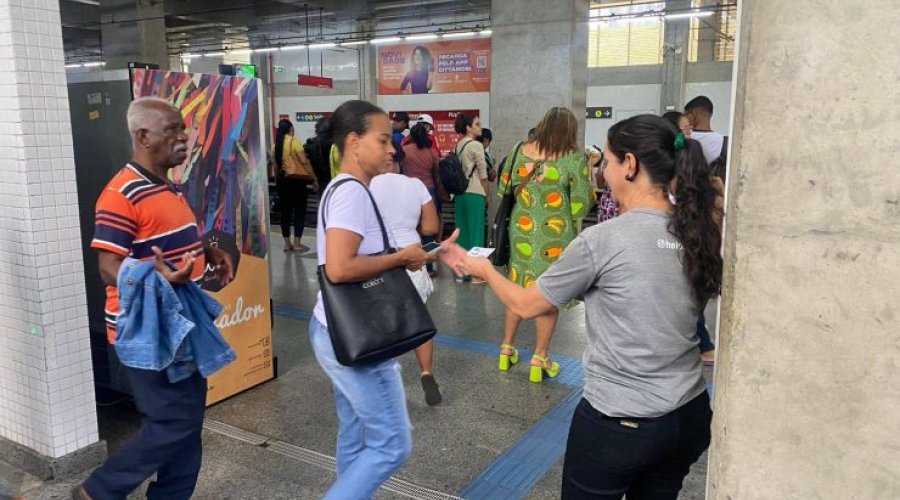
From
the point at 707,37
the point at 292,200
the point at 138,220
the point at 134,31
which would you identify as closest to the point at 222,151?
the point at 138,220

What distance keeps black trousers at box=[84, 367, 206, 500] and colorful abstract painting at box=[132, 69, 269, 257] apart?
59.4 inches

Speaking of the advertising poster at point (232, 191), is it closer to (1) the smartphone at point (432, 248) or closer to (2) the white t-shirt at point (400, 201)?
(2) the white t-shirt at point (400, 201)

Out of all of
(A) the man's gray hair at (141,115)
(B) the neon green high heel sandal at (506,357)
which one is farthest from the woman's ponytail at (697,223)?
(B) the neon green high heel sandal at (506,357)

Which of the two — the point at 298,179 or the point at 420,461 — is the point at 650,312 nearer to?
the point at 420,461

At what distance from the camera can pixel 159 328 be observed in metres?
2.24

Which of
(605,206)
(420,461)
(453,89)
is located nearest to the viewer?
(420,461)

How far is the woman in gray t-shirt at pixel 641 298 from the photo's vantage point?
5.52 ft

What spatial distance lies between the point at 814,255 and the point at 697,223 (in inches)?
17.7

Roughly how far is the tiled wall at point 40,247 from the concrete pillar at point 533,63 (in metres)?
6.73

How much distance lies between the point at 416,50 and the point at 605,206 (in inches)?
685

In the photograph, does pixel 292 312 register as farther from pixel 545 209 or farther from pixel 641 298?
pixel 641 298

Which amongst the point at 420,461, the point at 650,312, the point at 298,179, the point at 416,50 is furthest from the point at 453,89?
the point at 650,312

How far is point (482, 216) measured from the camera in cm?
772

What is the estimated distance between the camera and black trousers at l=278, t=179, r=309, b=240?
8719 millimetres
